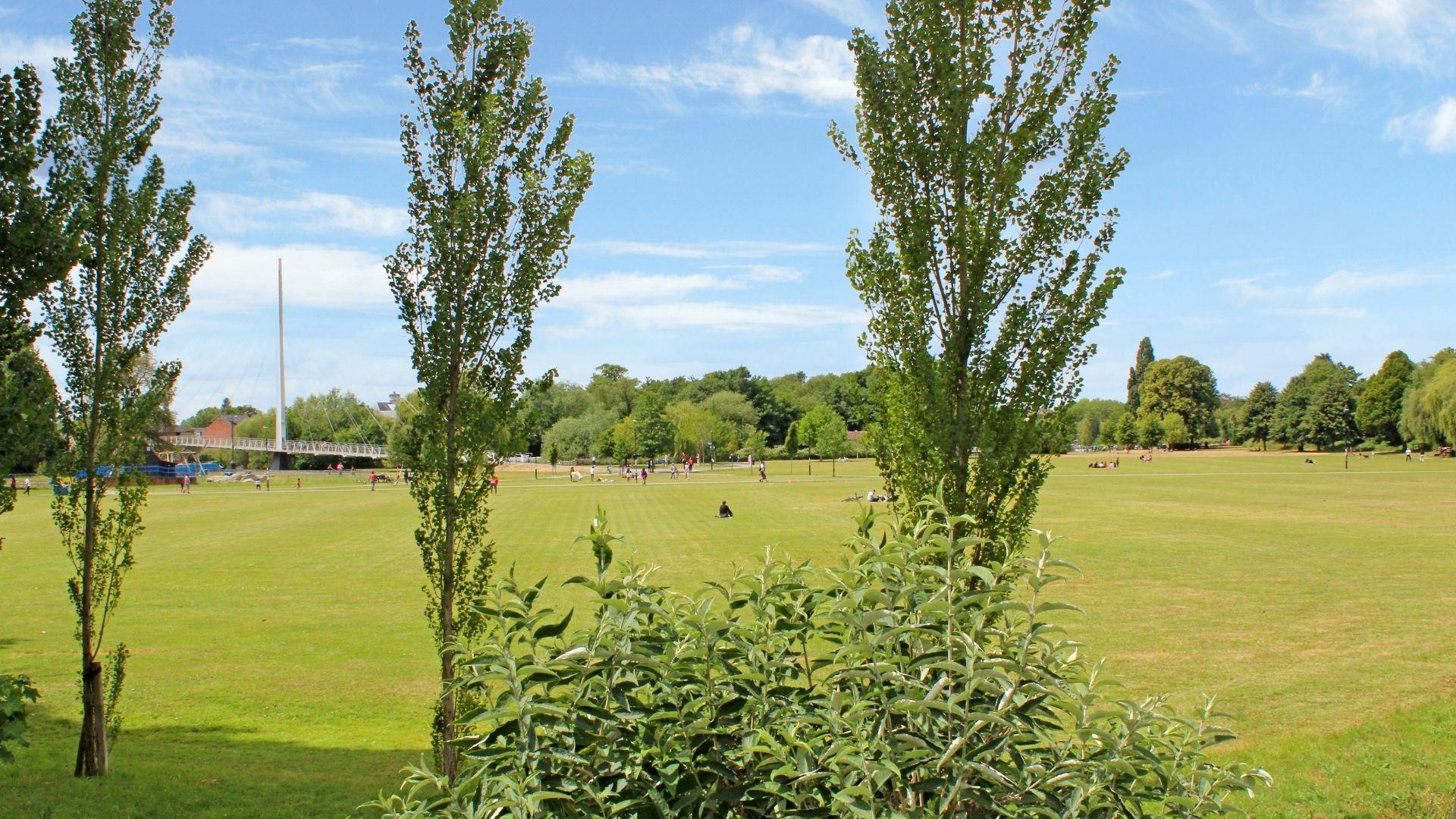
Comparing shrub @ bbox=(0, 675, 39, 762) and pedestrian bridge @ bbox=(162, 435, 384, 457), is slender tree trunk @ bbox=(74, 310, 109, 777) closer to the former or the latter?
shrub @ bbox=(0, 675, 39, 762)

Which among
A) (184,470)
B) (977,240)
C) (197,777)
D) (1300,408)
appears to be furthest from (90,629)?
(1300,408)

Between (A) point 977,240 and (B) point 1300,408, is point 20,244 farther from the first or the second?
(B) point 1300,408

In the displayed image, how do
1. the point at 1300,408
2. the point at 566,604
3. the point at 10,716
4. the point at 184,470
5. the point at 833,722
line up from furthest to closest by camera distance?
the point at 1300,408 < the point at 184,470 < the point at 566,604 < the point at 10,716 < the point at 833,722

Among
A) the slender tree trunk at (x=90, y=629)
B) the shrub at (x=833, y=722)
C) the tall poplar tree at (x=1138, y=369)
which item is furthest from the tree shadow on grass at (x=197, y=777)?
the tall poplar tree at (x=1138, y=369)

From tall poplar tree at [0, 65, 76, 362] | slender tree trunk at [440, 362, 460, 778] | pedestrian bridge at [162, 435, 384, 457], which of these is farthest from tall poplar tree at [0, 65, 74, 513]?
pedestrian bridge at [162, 435, 384, 457]

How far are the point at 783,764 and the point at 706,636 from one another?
0.41m

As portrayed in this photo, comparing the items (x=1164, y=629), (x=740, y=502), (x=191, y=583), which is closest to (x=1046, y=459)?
(x=1164, y=629)

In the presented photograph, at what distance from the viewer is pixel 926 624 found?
2453 millimetres

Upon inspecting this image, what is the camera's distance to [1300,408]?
124 m

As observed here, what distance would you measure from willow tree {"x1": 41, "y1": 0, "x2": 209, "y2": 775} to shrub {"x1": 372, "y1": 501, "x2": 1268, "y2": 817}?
1058 centimetres

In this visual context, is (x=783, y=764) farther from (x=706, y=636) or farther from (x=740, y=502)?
(x=740, y=502)

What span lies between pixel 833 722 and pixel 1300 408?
474 feet

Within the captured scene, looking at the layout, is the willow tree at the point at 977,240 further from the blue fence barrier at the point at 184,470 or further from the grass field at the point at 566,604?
the blue fence barrier at the point at 184,470

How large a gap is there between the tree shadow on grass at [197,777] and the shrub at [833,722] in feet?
21.8
